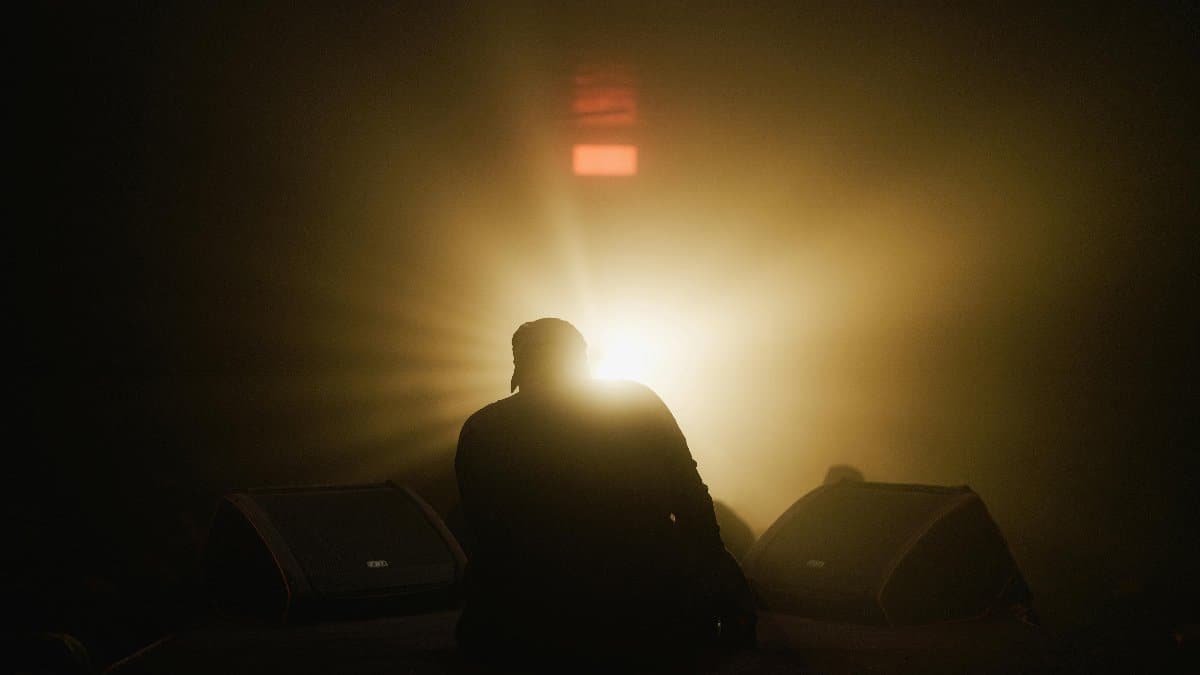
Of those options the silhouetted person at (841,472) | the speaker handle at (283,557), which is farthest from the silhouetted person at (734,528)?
the speaker handle at (283,557)

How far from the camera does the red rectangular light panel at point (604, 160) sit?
495cm

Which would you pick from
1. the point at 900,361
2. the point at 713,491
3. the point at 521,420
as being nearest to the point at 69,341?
the point at 713,491

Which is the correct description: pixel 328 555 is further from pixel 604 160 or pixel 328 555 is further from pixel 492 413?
pixel 604 160

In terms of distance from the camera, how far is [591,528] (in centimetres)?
204

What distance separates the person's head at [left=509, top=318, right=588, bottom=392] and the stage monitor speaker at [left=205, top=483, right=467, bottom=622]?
53.6 inches

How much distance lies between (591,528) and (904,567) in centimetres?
142

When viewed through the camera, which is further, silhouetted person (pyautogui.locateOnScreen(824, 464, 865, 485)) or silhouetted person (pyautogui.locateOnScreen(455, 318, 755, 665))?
silhouetted person (pyautogui.locateOnScreen(824, 464, 865, 485))

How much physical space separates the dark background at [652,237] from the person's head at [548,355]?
2.71 meters

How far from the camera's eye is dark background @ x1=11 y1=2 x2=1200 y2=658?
4.69 m

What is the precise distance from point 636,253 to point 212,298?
6.76 ft

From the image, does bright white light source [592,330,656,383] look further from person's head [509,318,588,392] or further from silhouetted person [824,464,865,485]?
person's head [509,318,588,392]

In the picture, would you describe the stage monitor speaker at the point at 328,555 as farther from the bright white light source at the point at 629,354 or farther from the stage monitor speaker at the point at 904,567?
the bright white light source at the point at 629,354

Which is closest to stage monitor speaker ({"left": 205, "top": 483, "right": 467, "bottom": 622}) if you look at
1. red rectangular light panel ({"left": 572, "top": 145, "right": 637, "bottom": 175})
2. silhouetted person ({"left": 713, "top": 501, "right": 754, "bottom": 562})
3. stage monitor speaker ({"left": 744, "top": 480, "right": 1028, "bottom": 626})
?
stage monitor speaker ({"left": 744, "top": 480, "right": 1028, "bottom": 626})

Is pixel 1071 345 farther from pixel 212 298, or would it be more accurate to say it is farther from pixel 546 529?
pixel 212 298
